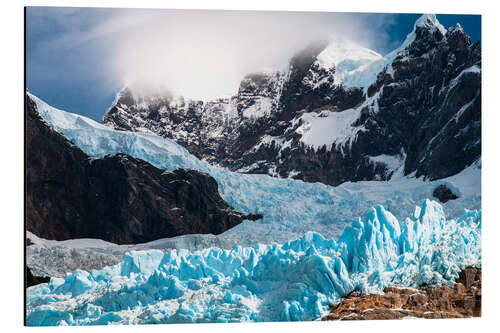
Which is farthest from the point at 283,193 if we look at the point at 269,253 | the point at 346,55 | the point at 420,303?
the point at 420,303

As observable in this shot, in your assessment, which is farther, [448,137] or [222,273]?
[448,137]

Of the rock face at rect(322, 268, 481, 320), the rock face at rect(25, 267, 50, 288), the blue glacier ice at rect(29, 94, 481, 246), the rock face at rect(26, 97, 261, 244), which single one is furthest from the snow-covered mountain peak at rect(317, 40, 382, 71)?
the rock face at rect(25, 267, 50, 288)

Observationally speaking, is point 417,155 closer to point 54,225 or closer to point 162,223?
point 162,223

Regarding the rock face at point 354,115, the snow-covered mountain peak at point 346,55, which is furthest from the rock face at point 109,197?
the snow-covered mountain peak at point 346,55

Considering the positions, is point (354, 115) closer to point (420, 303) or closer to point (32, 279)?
point (420, 303)

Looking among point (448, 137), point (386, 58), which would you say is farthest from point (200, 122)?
point (448, 137)

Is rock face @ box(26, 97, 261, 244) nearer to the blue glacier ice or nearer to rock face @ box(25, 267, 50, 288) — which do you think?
the blue glacier ice

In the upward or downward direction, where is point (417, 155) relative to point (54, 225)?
upward
